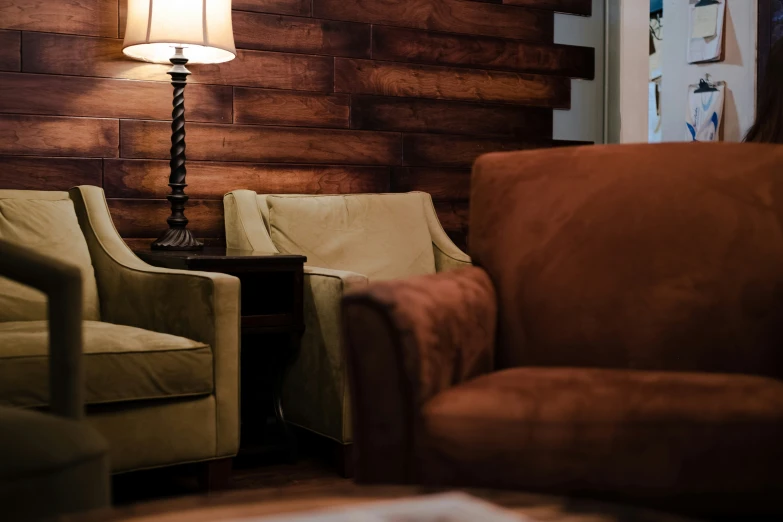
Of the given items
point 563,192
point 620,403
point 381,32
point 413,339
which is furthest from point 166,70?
point 620,403

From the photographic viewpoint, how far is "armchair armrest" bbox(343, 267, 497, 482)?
139 cm

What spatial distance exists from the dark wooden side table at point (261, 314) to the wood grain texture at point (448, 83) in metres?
0.96

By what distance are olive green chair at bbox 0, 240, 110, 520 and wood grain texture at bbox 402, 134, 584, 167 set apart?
2259 millimetres

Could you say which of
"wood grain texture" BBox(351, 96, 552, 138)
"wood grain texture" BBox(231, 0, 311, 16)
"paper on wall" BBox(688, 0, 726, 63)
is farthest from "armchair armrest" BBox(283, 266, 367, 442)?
"paper on wall" BBox(688, 0, 726, 63)

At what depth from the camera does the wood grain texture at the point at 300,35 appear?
3184 millimetres

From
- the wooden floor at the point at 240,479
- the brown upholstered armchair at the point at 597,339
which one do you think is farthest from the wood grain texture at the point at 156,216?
the brown upholstered armchair at the point at 597,339

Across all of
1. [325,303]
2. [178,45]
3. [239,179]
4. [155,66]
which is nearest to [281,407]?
[325,303]

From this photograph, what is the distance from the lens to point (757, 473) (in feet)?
4.25

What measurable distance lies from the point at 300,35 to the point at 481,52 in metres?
0.81

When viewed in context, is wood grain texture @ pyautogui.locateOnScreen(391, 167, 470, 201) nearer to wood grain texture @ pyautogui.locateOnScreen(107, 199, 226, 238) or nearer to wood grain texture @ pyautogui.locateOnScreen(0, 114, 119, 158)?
wood grain texture @ pyautogui.locateOnScreen(107, 199, 226, 238)

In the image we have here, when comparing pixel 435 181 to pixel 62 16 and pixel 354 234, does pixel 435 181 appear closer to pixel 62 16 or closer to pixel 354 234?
pixel 354 234

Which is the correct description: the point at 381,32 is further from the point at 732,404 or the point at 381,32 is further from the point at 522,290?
the point at 732,404

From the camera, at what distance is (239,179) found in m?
3.19

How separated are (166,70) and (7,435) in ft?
6.80
